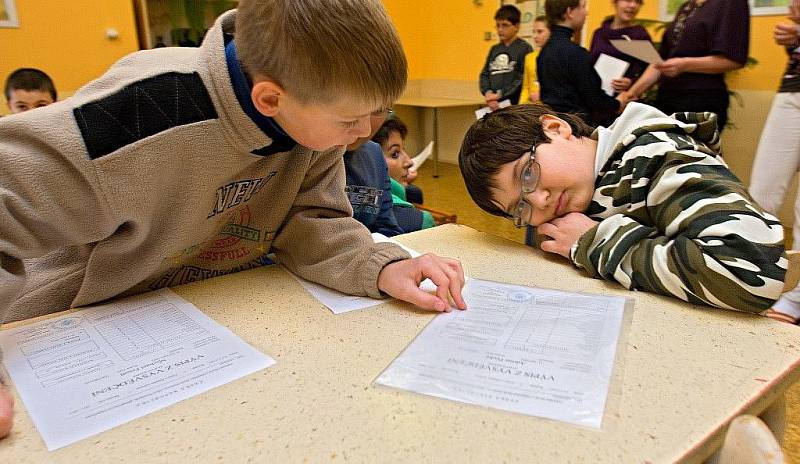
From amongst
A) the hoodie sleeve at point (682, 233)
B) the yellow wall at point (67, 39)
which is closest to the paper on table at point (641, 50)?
the hoodie sleeve at point (682, 233)

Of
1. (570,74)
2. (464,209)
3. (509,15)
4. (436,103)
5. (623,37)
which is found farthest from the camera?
(436,103)

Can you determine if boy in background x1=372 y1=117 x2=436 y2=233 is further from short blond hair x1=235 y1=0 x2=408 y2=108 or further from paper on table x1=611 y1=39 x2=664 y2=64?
short blond hair x1=235 y1=0 x2=408 y2=108

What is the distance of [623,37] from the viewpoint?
262cm

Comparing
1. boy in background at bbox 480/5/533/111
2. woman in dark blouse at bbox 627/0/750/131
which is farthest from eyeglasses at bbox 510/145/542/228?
boy in background at bbox 480/5/533/111

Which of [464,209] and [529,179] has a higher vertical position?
[529,179]

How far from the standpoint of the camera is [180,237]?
2.62 ft

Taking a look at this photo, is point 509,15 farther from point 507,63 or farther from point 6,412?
point 6,412

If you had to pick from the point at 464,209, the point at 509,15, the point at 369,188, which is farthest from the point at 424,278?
the point at 509,15

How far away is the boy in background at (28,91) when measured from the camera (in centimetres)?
253

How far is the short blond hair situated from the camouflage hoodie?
438 mm

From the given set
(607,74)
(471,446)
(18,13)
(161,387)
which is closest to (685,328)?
(471,446)

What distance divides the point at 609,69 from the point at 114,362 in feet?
8.36

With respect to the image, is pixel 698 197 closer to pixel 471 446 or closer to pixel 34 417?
pixel 471 446

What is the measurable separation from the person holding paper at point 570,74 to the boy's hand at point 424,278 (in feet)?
6.36
